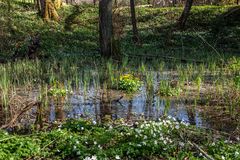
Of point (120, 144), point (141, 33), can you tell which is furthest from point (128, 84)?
point (141, 33)

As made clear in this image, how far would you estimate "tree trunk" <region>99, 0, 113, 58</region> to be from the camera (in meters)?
14.2

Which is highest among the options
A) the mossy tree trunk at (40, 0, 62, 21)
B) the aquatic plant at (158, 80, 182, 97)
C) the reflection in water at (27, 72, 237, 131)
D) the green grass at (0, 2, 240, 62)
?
the mossy tree trunk at (40, 0, 62, 21)

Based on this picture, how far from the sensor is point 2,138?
534 centimetres

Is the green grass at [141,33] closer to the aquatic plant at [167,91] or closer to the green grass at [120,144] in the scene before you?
the aquatic plant at [167,91]

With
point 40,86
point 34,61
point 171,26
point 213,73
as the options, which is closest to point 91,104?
point 40,86

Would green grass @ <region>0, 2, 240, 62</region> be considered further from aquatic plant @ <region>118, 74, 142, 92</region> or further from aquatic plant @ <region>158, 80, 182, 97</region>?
aquatic plant @ <region>158, 80, 182, 97</region>

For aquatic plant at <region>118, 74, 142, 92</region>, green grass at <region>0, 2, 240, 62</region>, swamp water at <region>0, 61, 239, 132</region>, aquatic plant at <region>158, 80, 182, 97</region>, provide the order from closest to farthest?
swamp water at <region>0, 61, 239, 132</region>, aquatic plant at <region>158, 80, 182, 97</region>, aquatic plant at <region>118, 74, 142, 92</region>, green grass at <region>0, 2, 240, 62</region>

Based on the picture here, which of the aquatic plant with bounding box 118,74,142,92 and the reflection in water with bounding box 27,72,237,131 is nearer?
the reflection in water with bounding box 27,72,237,131

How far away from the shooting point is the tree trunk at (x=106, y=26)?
14.2m

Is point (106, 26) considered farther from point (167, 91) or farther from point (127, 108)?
point (127, 108)

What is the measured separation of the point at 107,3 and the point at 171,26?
11.0 m

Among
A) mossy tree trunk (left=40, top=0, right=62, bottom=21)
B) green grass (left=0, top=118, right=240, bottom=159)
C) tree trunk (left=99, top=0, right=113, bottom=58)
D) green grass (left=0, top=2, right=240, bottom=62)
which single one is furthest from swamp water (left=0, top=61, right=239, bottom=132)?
mossy tree trunk (left=40, top=0, right=62, bottom=21)

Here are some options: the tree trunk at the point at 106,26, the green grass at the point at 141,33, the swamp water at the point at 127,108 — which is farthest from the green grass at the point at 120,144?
the green grass at the point at 141,33

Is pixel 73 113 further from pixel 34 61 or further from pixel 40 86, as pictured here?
pixel 34 61
